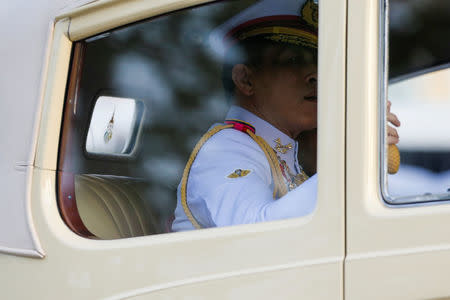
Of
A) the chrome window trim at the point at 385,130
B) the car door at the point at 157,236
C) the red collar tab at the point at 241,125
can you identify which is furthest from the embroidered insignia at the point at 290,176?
the chrome window trim at the point at 385,130

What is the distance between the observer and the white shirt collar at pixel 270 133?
6.75 ft

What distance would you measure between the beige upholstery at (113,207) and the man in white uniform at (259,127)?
0.44 feet

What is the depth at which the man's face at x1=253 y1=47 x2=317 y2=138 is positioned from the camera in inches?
78.0

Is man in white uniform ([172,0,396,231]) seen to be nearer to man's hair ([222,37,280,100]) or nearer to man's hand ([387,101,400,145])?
man's hair ([222,37,280,100])

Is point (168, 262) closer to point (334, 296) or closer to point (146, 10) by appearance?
point (334, 296)

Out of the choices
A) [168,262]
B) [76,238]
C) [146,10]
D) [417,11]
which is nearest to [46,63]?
[146,10]

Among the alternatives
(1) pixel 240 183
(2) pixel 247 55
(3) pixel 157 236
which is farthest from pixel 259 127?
(3) pixel 157 236

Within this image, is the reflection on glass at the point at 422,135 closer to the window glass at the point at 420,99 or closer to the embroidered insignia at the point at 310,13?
the window glass at the point at 420,99

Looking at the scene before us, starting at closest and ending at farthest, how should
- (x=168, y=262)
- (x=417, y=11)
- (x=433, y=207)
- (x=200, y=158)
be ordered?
(x=433, y=207) → (x=417, y=11) → (x=168, y=262) → (x=200, y=158)

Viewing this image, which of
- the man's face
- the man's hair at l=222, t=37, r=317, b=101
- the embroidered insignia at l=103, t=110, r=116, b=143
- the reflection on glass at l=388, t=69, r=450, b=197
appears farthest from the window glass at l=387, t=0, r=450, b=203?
the embroidered insignia at l=103, t=110, r=116, b=143

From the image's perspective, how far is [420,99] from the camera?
4.58 ft

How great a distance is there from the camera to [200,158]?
194 cm

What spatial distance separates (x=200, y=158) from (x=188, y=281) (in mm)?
515

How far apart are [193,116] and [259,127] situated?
0.24m
